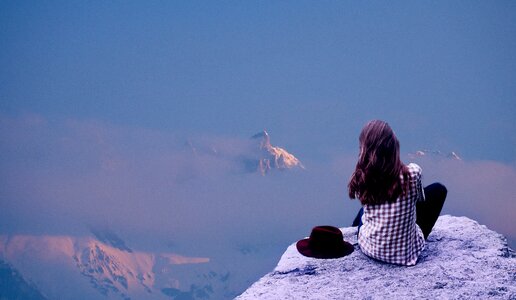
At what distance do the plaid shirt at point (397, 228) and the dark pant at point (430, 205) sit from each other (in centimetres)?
28

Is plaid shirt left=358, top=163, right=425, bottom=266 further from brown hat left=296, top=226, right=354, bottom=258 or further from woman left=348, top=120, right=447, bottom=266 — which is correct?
brown hat left=296, top=226, right=354, bottom=258

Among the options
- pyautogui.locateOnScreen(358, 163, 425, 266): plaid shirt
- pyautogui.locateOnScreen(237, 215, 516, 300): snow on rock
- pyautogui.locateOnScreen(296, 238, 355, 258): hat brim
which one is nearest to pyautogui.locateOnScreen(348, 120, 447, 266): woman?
pyautogui.locateOnScreen(358, 163, 425, 266): plaid shirt

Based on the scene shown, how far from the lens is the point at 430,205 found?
4.71m

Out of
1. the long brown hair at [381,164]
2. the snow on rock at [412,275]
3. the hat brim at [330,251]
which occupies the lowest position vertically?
the snow on rock at [412,275]

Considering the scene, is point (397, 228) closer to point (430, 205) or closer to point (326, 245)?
point (430, 205)

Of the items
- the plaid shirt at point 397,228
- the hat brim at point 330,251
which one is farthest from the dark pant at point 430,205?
the hat brim at point 330,251

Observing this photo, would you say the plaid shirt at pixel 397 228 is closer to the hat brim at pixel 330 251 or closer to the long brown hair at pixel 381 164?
the long brown hair at pixel 381 164

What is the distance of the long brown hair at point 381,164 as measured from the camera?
3.99 meters

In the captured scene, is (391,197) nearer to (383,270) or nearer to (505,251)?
(383,270)

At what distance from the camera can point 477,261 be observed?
4.52 meters

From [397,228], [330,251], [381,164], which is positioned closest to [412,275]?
[397,228]

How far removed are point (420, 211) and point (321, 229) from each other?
1343 millimetres

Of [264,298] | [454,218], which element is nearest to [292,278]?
[264,298]

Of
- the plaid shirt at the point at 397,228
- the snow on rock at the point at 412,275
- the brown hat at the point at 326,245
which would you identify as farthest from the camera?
the brown hat at the point at 326,245
